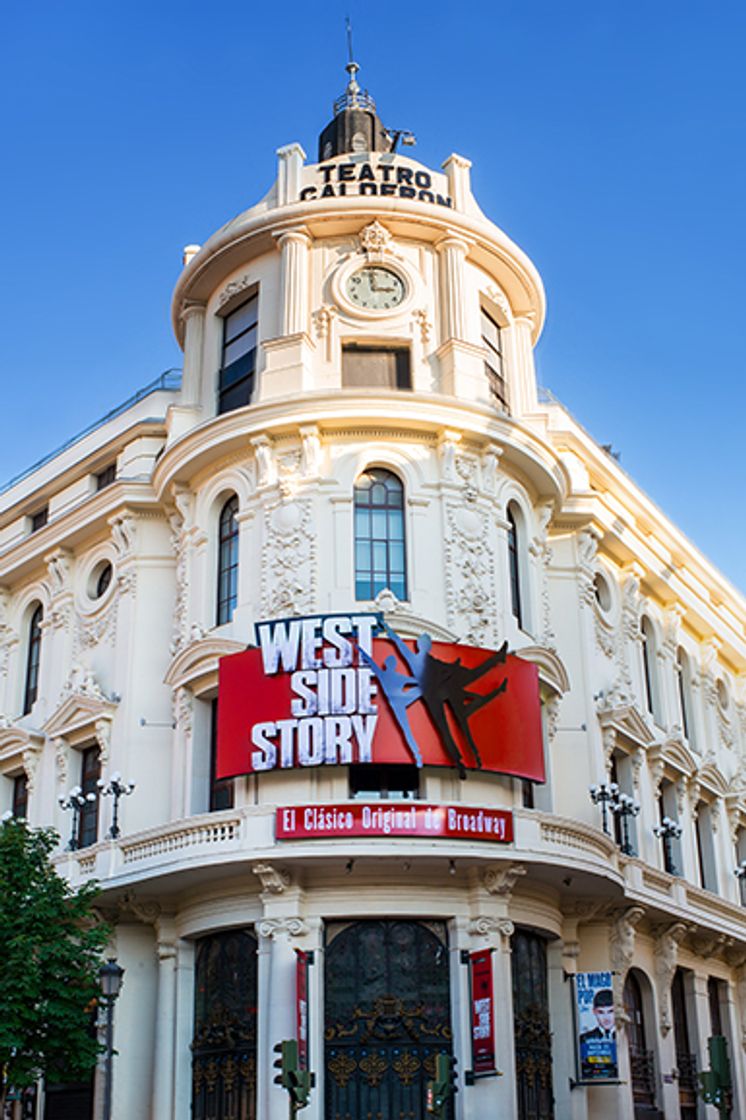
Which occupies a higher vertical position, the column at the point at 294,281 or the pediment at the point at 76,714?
the column at the point at 294,281

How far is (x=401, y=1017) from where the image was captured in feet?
94.2

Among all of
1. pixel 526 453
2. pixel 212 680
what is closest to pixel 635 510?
pixel 526 453

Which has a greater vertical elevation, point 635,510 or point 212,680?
point 635,510

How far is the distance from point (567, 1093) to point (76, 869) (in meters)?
11.8

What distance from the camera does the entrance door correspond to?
92.3ft

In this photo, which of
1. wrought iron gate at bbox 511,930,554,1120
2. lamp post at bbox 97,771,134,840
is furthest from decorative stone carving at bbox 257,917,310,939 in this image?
lamp post at bbox 97,771,134,840

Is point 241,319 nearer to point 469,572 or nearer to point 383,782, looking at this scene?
point 469,572

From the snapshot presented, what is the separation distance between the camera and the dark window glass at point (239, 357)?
36.3 metres

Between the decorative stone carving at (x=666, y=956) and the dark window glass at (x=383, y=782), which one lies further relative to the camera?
the decorative stone carving at (x=666, y=956)

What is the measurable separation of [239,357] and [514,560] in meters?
8.69

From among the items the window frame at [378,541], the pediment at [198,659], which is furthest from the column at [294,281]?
the pediment at [198,659]

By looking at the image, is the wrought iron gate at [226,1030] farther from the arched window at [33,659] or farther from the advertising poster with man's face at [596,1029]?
the arched window at [33,659]

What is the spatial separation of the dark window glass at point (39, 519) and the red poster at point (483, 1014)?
1954 cm

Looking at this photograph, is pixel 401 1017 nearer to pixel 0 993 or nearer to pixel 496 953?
pixel 496 953
